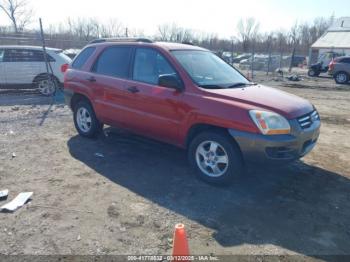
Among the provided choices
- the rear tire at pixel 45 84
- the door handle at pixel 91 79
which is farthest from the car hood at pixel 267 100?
the rear tire at pixel 45 84

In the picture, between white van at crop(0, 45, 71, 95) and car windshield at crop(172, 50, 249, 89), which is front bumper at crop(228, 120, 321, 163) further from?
white van at crop(0, 45, 71, 95)

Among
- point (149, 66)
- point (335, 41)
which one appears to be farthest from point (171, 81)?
point (335, 41)

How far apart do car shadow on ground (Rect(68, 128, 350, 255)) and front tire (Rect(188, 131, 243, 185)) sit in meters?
0.17

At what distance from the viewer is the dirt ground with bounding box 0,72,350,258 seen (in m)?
3.23

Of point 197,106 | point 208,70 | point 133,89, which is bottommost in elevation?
point 197,106

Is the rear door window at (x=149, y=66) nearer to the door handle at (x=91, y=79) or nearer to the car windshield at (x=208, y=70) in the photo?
the car windshield at (x=208, y=70)

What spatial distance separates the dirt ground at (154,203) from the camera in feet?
10.6

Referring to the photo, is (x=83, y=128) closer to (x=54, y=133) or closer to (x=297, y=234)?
(x=54, y=133)

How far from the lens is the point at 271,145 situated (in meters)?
3.98

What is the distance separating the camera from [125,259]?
2980 mm

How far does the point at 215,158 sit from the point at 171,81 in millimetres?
1205

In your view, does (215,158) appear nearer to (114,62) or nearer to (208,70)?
(208,70)

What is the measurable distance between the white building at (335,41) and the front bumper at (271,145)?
40521 mm

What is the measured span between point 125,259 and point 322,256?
183cm
